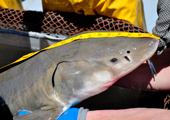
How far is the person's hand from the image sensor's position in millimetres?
954

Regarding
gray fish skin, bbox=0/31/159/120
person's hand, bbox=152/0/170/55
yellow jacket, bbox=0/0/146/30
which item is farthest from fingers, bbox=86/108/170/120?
yellow jacket, bbox=0/0/146/30

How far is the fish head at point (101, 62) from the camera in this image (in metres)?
0.86

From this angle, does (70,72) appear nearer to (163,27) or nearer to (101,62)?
(101,62)

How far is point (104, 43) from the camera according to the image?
37.0 inches

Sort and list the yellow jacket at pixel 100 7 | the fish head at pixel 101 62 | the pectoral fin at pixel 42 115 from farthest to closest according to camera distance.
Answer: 1. the yellow jacket at pixel 100 7
2. the pectoral fin at pixel 42 115
3. the fish head at pixel 101 62

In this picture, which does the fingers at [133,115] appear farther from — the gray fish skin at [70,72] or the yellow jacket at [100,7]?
the yellow jacket at [100,7]

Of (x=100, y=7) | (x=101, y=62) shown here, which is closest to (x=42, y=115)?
(x=101, y=62)

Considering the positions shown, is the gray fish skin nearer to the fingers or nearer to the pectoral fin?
the pectoral fin

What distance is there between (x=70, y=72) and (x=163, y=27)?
611mm

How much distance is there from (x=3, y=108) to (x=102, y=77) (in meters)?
0.81

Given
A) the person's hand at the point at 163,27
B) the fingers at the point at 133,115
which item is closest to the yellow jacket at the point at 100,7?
the person's hand at the point at 163,27

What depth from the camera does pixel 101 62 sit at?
0.91m

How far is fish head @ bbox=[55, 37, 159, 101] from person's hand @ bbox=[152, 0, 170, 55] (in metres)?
0.12

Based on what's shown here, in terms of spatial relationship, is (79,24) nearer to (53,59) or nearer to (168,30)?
(53,59)
